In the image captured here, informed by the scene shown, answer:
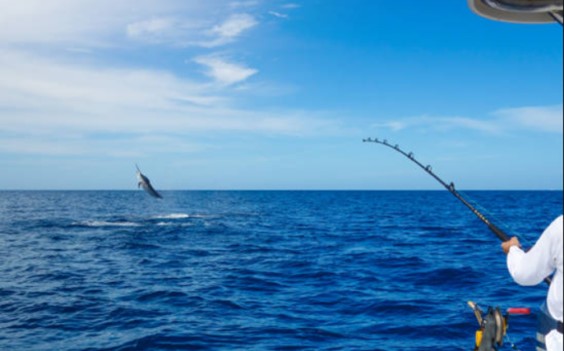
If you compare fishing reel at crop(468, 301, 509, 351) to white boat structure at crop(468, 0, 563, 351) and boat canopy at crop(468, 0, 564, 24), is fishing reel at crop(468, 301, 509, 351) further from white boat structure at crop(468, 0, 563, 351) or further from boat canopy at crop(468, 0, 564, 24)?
boat canopy at crop(468, 0, 564, 24)

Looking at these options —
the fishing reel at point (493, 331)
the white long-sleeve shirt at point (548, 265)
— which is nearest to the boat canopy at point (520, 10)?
the white long-sleeve shirt at point (548, 265)

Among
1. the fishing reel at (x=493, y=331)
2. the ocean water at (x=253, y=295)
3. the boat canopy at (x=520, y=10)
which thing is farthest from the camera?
the ocean water at (x=253, y=295)

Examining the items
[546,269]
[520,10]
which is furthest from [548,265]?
[520,10]

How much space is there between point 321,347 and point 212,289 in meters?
6.59

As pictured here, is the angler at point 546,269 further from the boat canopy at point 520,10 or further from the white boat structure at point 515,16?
the boat canopy at point 520,10

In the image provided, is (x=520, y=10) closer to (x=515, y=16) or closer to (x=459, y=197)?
(x=515, y=16)

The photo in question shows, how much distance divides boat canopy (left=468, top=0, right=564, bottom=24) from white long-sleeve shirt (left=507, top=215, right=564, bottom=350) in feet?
6.15

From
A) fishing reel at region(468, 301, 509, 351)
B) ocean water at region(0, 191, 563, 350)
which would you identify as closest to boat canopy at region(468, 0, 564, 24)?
fishing reel at region(468, 301, 509, 351)

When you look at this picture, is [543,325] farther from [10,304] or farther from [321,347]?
[10,304]

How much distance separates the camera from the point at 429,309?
13227 millimetres

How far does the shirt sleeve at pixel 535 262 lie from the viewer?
3.55 metres

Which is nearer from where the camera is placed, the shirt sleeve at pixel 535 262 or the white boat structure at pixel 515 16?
the shirt sleeve at pixel 535 262

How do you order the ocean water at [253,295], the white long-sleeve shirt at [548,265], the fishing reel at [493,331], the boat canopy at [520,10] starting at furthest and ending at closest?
the ocean water at [253,295]
the fishing reel at [493,331]
the boat canopy at [520,10]
the white long-sleeve shirt at [548,265]

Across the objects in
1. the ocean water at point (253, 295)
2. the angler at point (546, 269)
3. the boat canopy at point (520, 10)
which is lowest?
the ocean water at point (253, 295)
